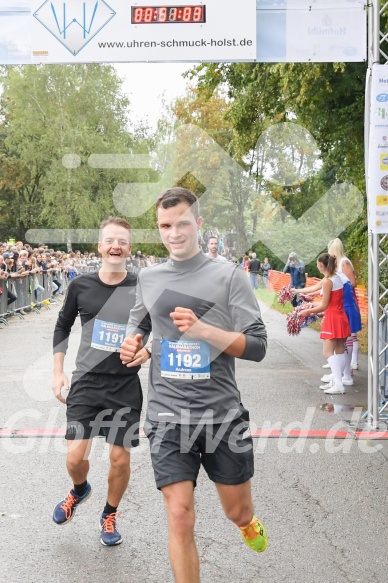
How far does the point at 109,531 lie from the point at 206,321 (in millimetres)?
1707

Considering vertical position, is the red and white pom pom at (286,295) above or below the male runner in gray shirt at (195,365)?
below

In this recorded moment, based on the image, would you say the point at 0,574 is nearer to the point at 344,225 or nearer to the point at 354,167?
the point at 354,167

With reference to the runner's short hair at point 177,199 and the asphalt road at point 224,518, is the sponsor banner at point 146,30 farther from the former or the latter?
the runner's short hair at point 177,199

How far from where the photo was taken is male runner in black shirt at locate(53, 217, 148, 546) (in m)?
4.55

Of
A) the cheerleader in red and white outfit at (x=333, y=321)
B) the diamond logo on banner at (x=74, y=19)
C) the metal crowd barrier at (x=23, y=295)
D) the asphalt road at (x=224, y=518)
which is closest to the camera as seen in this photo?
the asphalt road at (x=224, y=518)

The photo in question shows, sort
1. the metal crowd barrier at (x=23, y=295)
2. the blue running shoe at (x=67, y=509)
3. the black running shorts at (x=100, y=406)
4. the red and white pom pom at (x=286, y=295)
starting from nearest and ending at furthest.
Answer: the black running shorts at (x=100, y=406) < the blue running shoe at (x=67, y=509) < the red and white pom pom at (x=286, y=295) < the metal crowd barrier at (x=23, y=295)

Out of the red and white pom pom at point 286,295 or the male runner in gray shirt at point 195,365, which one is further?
the red and white pom pom at point 286,295

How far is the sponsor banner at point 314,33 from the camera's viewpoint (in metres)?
8.05

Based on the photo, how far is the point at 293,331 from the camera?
10477 millimetres

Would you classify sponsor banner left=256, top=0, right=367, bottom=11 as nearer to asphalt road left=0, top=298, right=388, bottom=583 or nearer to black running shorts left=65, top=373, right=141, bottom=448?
asphalt road left=0, top=298, right=388, bottom=583

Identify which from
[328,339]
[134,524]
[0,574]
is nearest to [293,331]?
[328,339]

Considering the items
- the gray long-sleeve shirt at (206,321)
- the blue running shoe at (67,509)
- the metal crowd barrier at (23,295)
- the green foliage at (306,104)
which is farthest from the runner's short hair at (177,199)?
the metal crowd barrier at (23,295)

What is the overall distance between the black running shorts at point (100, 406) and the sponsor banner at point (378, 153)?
12.4 feet

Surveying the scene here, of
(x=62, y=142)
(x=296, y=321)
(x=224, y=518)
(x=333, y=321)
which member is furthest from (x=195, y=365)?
(x=62, y=142)
